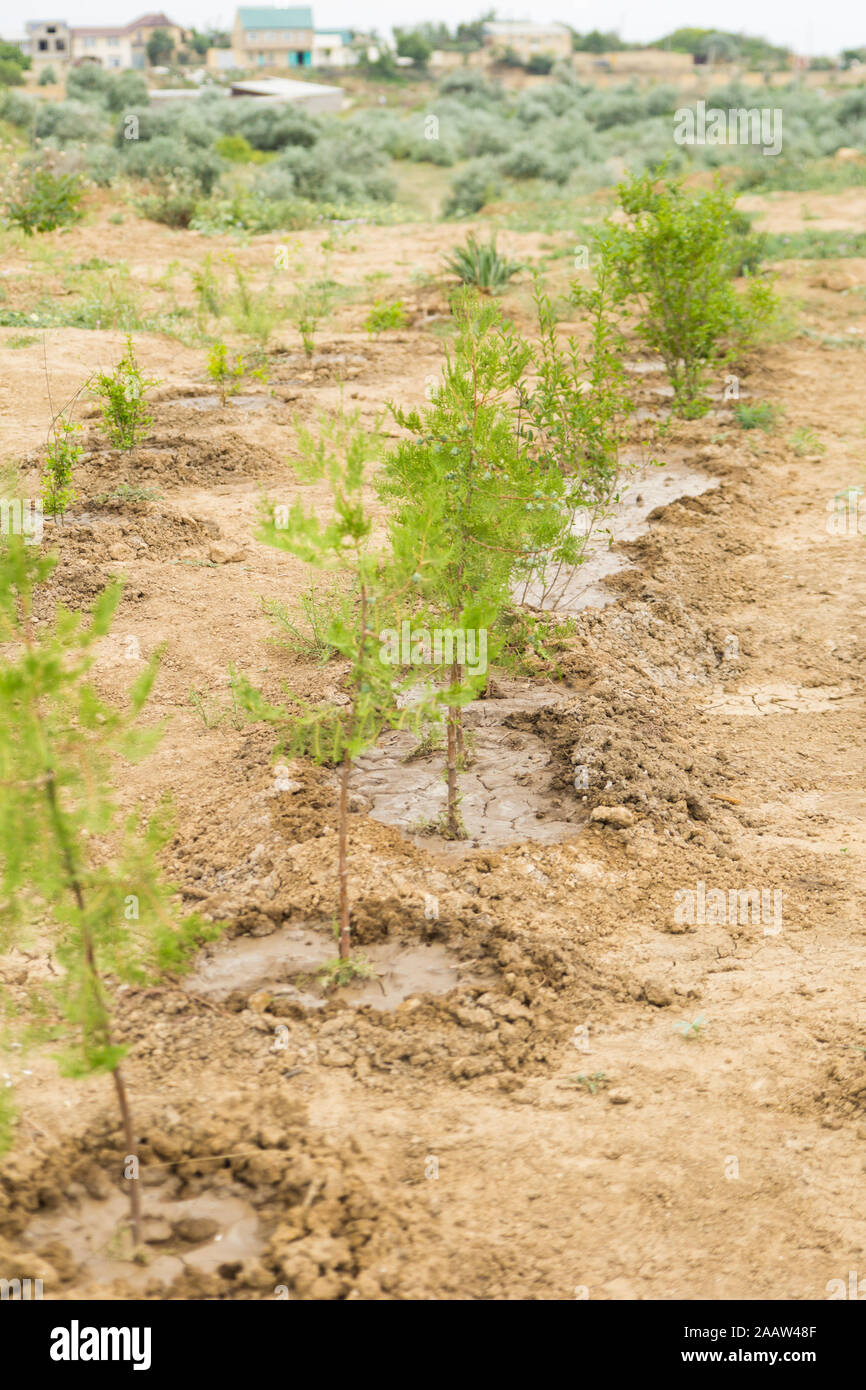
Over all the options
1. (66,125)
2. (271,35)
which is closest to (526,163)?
(66,125)

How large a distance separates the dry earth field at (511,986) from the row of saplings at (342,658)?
0.66 ft

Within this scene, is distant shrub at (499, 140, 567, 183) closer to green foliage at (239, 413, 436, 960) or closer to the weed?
green foliage at (239, 413, 436, 960)

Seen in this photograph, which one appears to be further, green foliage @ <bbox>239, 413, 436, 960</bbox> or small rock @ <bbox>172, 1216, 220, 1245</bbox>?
green foliage @ <bbox>239, 413, 436, 960</bbox>

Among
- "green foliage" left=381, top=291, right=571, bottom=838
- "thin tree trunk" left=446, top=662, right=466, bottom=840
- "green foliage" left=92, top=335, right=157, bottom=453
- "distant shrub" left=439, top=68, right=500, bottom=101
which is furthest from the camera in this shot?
"distant shrub" left=439, top=68, right=500, bottom=101

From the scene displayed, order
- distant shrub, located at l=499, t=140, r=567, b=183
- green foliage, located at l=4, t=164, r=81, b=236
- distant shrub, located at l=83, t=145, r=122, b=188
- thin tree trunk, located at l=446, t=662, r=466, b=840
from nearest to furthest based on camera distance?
thin tree trunk, located at l=446, t=662, r=466, b=840 < green foliage, located at l=4, t=164, r=81, b=236 < distant shrub, located at l=83, t=145, r=122, b=188 < distant shrub, located at l=499, t=140, r=567, b=183

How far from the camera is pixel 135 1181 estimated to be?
9.13 ft

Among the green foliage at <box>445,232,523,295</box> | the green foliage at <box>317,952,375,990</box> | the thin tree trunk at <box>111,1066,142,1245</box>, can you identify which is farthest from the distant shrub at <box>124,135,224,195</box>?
the thin tree trunk at <box>111,1066,142,1245</box>

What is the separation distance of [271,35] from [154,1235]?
75097 mm

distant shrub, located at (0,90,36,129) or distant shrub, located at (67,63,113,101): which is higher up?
distant shrub, located at (67,63,113,101)

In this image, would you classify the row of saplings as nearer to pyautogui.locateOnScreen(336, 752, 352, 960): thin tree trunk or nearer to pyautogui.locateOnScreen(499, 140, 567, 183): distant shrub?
pyautogui.locateOnScreen(336, 752, 352, 960): thin tree trunk

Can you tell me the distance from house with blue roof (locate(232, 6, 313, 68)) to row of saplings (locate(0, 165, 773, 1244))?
214ft

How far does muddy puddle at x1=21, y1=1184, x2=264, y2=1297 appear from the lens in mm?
2783

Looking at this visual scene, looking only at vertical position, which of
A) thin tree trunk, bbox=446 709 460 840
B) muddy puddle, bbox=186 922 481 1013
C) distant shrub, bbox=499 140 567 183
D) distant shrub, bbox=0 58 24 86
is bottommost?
muddy puddle, bbox=186 922 481 1013
